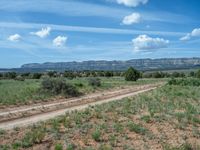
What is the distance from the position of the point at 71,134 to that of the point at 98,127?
72.3 inches

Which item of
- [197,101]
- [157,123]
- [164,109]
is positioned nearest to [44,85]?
[197,101]

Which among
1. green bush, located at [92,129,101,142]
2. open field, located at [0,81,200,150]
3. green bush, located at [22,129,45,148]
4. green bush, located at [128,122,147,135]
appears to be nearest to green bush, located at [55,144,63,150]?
open field, located at [0,81,200,150]

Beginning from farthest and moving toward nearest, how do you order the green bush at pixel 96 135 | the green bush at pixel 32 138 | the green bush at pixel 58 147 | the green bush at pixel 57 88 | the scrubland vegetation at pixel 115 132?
the green bush at pixel 57 88
the green bush at pixel 96 135
the scrubland vegetation at pixel 115 132
the green bush at pixel 32 138
the green bush at pixel 58 147

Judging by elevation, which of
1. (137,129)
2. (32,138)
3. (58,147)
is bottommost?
(137,129)

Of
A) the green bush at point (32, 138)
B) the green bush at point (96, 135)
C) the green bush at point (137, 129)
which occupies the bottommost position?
the green bush at point (137, 129)

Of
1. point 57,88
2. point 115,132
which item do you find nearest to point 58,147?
point 115,132

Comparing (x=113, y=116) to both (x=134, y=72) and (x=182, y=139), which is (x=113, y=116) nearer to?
(x=182, y=139)

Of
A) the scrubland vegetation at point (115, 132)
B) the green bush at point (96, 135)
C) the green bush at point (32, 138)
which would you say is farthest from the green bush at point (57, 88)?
the green bush at point (32, 138)

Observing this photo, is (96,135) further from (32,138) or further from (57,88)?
(57,88)

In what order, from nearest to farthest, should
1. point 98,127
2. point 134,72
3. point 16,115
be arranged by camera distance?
point 98,127, point 16,115, point 134,72

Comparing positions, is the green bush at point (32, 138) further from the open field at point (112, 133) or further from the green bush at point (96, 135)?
the green bush at point (96, 135)

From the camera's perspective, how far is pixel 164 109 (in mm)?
23938

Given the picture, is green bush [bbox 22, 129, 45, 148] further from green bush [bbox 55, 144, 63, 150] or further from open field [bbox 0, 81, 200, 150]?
green bush [bbox 55, 144, 63, 150]

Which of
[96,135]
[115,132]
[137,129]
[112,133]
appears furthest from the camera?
[137,129]
